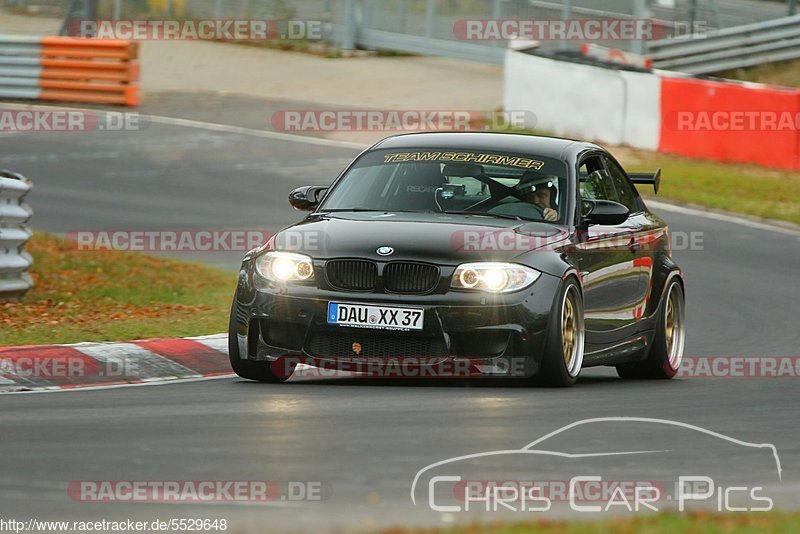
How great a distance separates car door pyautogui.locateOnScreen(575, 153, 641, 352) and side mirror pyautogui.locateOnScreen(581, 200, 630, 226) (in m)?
0.09

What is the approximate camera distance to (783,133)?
24312mm

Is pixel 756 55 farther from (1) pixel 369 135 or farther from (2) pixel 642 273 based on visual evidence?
(2) pixel 642 273

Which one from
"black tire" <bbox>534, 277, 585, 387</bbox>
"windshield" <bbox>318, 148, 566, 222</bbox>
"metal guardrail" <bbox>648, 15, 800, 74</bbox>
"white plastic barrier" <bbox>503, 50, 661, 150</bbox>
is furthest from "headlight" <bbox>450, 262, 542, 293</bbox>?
"metal guardrail" <bbox>648, 15, 800, 74</bbox>

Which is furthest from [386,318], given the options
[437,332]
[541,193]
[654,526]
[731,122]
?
[731,122]

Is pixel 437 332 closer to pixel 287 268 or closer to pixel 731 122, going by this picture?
pixel 287 268

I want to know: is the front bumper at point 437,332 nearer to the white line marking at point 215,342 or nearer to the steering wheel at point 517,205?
the steering wheel at point 517,205

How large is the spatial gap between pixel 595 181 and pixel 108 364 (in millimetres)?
3226

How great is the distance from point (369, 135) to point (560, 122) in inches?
119

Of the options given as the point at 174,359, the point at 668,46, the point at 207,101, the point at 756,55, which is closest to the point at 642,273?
the point at 174,359

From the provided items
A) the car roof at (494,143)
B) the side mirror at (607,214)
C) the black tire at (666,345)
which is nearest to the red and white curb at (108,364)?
the car roof at (494,143)

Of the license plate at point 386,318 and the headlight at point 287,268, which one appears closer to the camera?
the license plate at point 386,318

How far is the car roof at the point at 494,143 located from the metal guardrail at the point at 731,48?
21.8 m

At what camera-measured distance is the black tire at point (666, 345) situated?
11148mm

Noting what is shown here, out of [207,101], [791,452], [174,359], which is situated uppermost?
[791,452]
